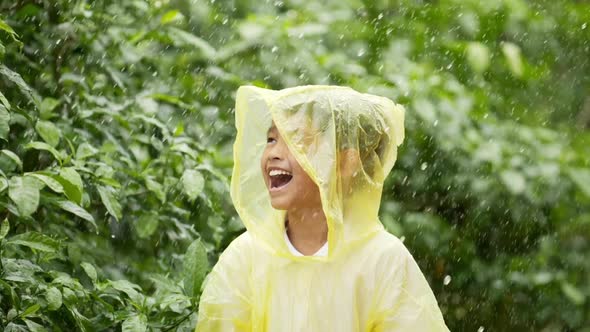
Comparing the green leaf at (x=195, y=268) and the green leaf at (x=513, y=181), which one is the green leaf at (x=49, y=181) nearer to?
the green leaf at (x=195, y=268)

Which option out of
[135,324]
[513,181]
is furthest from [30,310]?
[513,181]

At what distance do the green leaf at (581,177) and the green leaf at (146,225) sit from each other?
2.39 metres

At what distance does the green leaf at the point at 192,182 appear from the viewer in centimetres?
406

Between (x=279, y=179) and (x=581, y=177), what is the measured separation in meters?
2.93

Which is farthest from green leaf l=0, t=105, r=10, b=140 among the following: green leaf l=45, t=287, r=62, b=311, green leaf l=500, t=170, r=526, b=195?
green leaf l=500, t=170, r=526, b=195

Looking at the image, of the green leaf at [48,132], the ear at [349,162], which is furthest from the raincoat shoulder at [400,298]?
the green leaf at [48,132]

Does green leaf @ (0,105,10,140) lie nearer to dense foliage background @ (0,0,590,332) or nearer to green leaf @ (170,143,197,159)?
dense foliage background @ (0,0,590,332)

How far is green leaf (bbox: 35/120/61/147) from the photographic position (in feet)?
12.5

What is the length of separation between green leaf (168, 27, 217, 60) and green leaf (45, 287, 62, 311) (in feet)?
5.99

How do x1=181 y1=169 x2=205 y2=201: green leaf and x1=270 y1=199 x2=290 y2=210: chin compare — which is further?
x1=181 y1=169 x2=205 y2=201: green leaf

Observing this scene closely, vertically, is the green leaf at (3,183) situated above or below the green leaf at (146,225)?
above

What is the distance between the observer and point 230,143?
5234 mm

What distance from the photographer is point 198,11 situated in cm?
563

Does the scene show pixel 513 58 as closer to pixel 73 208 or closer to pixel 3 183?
pixel 73 208
